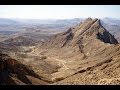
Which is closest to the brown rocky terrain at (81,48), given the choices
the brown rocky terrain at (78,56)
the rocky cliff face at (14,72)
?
the brown rocky terrain at (78,56)

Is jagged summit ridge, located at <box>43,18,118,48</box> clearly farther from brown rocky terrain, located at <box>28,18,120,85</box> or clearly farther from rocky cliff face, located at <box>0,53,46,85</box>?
rocky cliff face, located at <box>0,53,46,85</box>

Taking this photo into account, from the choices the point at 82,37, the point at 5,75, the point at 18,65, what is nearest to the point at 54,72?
the point at 18,65

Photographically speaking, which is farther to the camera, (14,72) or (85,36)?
(85,36)

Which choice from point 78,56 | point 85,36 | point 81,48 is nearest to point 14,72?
point 78,56

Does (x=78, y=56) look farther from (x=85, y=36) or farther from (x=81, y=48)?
(x=85, y=36)

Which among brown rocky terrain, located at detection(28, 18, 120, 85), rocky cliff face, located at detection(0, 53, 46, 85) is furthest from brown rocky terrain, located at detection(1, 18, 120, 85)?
rocky cliff face, located at detection(0, 53, 46, 85)

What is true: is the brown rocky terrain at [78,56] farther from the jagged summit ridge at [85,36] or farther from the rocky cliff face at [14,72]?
the rocky cliff face at [14,72]

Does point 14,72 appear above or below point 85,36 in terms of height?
above
